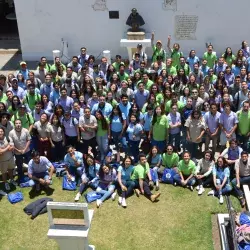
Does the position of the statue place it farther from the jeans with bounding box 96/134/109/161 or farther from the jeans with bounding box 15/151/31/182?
the jeans with bounding box 15/151/31/182

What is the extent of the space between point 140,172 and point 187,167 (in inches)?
40.7

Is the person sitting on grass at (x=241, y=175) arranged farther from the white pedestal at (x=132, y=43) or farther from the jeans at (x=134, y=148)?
the white pedestal at (x=132, y=43)

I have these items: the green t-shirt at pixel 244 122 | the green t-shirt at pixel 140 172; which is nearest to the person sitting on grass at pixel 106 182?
the green t-shirt at pixel 140 172

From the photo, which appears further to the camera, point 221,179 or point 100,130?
point 100,130

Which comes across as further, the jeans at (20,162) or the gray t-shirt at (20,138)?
the jeans at (20,162)

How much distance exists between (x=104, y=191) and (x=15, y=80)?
12.6 ft

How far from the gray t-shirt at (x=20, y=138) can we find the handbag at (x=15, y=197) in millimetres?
891

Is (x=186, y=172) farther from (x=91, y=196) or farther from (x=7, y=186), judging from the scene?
(x=7, y=186)

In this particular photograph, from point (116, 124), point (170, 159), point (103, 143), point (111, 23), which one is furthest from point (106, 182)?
point (111, 23)

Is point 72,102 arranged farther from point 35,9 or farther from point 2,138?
point 35,9

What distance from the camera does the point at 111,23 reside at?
15.3 m

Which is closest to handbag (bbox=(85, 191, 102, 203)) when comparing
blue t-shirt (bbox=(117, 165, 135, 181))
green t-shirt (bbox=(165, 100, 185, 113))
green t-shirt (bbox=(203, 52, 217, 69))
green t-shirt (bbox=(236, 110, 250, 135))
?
blue t-shirt (bbox=(117, 165, 135, 181))

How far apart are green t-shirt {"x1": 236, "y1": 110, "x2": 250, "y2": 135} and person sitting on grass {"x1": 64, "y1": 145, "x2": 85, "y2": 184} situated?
11.9 ft

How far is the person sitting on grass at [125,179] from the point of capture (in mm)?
8812
